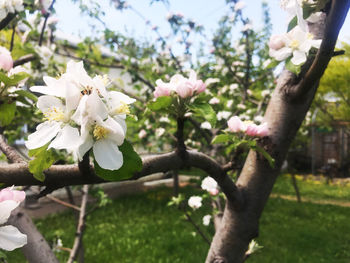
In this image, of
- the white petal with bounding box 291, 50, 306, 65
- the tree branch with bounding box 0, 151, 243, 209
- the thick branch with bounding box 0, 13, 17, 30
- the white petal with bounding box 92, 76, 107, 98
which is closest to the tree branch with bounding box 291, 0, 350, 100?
the white petal with bounding box 291, 50, 306, 65

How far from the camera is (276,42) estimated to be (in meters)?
0.97

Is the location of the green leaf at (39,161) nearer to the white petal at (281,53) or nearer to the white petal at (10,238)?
the white petal at (10,238)

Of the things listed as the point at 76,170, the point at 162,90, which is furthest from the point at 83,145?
the point at 162,90

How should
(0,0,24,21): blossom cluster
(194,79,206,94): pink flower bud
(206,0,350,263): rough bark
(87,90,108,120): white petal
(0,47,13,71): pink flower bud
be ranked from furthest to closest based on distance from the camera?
1. (0,0,24,21): blossom cluster
2. (206,0,350,263): rough bark
3. (0,47,13,71): pink flower bud
4. (194,79,206,94): pink flower bud
5. (87,90,108,120): white petal

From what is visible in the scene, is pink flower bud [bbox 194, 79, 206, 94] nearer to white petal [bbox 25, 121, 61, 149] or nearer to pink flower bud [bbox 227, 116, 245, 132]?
pink flower bud [bbox 227, 116, 245, 132]

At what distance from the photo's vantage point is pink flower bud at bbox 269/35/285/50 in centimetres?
97

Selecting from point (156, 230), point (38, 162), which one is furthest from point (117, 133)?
point (156, 230)

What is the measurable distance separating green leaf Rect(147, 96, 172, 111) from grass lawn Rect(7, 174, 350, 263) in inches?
77.4

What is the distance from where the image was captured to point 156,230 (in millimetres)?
5082

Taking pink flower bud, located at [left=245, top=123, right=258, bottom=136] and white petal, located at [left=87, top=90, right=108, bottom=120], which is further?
pink flower bud, located at [left=245, top=123, right=258, bottom=136]

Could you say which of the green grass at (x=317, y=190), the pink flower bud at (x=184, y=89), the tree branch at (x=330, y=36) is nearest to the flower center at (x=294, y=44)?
the tree branch at (x=330, y=36)

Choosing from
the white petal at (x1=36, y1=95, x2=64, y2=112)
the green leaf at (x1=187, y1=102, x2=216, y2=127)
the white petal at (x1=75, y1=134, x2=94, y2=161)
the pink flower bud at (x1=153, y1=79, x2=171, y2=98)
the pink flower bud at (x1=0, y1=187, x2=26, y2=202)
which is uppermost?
the white petal at (x1=36, y1=95, x2=64, y2=112)

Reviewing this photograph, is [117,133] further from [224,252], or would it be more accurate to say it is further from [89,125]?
[224,252]

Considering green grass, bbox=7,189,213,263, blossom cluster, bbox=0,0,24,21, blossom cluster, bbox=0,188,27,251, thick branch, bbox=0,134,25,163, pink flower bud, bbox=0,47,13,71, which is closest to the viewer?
blossom cluster, bbox=0,188,27,251
